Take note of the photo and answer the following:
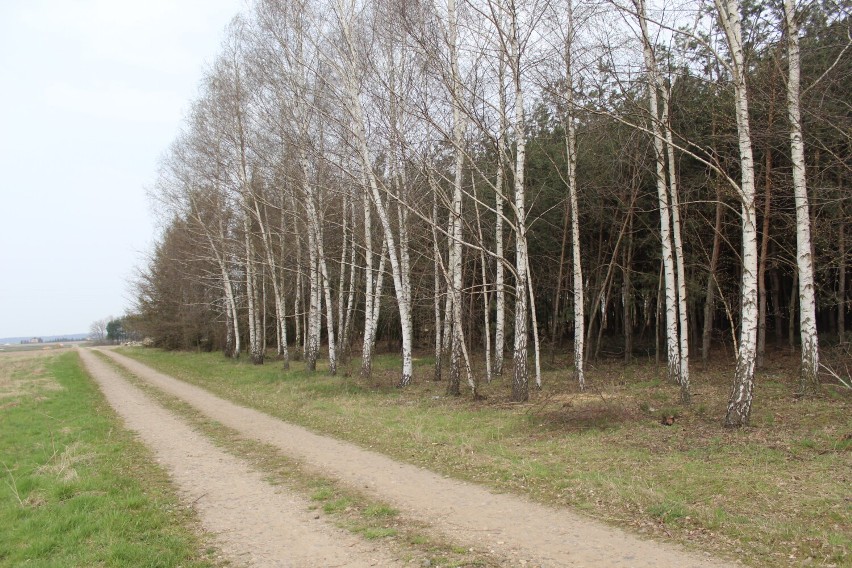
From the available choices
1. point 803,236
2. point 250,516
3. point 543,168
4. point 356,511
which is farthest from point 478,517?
point 543,168

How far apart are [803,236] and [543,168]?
10318 mm

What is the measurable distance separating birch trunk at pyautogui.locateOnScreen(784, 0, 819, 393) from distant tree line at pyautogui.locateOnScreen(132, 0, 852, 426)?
4 centimetres

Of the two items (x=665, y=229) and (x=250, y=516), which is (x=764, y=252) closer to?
(x=665, y=229)

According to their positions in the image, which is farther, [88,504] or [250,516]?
[88,504]

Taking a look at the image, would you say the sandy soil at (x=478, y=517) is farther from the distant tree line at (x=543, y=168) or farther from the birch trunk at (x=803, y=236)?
the birch trunk at (x=803, y=236)

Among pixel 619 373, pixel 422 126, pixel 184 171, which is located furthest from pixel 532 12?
pixel 184 171

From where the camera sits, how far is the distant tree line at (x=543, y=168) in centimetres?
1052

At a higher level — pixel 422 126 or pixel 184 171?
pixel 184 171

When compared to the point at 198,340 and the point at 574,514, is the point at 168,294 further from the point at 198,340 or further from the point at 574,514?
the point at 574,514

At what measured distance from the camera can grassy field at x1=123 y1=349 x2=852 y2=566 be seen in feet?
16.5

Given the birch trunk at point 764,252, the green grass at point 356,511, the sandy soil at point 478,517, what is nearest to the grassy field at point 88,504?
the sandy soil at point 478,517

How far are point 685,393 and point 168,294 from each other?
128ft

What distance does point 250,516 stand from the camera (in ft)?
19.4

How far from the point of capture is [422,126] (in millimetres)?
14195
